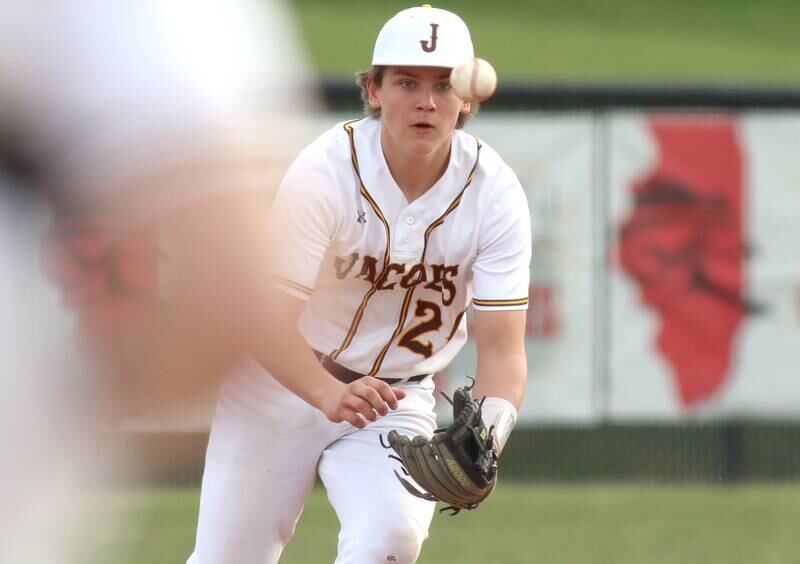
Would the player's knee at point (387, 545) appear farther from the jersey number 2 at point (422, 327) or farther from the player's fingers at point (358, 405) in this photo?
the jersey number 2 at point (422, 327)

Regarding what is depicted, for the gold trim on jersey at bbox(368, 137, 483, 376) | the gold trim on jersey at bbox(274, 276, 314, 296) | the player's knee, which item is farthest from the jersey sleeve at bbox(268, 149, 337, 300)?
the player's knee

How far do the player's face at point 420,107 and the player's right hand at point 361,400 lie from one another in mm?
769

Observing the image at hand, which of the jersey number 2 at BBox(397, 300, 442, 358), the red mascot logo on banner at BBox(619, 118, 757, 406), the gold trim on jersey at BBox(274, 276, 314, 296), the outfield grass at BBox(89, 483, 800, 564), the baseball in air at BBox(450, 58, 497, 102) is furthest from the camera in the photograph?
the red mascot logo on banner at BBox(619, 118, 757, 406)

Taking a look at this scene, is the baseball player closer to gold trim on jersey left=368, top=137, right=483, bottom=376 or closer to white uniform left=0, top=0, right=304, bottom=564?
gold trim on jersey left=368, top=137, right=483, bottom=376

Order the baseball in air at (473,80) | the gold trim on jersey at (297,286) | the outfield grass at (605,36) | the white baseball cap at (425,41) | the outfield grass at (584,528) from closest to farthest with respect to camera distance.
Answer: the baseball in air at (473,80) → the white baseball cap at (425,41) → the gold trim on jersey at (297,286) → the outfield grass at (584,528) → the outfield grass at (605,36)

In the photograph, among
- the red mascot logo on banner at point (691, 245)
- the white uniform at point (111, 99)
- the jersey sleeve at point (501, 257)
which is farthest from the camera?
the red mascot logo on banner at point (691, 245)

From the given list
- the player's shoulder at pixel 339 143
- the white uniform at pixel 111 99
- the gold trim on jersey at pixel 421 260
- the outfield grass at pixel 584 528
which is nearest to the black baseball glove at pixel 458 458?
the gold trim on jersey at pixel 421 260

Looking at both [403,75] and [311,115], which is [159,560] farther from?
[311,115]

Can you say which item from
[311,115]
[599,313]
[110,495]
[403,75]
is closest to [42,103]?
[311,115]

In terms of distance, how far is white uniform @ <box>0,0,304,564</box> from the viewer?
7.79ft

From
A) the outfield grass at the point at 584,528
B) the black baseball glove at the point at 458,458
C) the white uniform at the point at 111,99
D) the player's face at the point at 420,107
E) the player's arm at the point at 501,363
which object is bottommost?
the outfield grass at the point at 584,528

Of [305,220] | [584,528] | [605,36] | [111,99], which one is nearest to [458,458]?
[305,220]

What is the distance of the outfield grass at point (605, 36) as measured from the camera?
630 inches

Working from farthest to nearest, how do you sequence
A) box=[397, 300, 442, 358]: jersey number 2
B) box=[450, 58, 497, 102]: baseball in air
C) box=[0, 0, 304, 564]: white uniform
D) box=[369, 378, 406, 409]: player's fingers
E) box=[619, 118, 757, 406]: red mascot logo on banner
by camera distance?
box=[619, 118, 757, 406]: red mascot logo on banner
box=[397, 300, 442, 358]: jersey number 2
box=[450, 58, 497, 102]: baseball in air
box=[369, 378, 406, 409]: player's fingers
box=[0, 0, 304, 564]: white uniform
